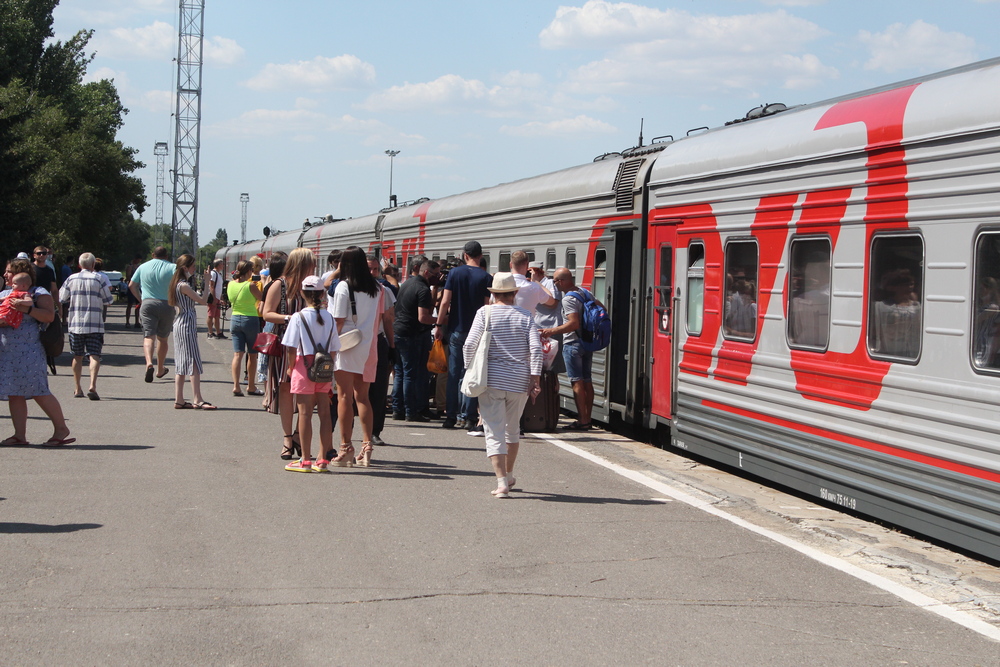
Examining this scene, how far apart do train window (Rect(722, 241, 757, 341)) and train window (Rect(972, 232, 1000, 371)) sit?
112 inches

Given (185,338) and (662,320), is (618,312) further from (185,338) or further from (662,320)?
(185,338)

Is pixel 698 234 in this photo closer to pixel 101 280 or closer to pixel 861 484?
pixel 861 484

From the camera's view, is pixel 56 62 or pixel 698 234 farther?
pixel 56 62

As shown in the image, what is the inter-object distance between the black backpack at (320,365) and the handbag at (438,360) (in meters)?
4.12

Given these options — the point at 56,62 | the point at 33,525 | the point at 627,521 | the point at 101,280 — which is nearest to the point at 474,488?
the point at 627,521

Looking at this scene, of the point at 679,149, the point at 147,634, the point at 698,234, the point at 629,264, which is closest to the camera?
the point at 147,634

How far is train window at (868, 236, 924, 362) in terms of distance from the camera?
7570 mm

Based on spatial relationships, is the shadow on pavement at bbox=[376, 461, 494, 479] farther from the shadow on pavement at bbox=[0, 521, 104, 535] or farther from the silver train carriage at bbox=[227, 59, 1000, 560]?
the shadow on pavement at bbox=[0, 521, 104, 535]

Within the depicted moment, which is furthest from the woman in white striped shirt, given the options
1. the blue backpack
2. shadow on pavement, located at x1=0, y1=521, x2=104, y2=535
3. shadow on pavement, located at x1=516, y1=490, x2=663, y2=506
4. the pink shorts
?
the blue backpack

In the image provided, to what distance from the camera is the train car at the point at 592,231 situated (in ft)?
42.0

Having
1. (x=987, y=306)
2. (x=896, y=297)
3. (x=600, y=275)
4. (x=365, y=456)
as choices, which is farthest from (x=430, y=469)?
(x=987, y=306)

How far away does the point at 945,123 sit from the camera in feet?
24.1

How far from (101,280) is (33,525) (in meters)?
8.26

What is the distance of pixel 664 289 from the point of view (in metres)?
11.6
